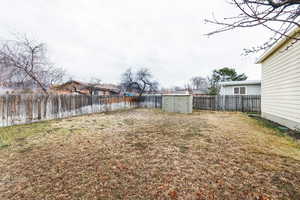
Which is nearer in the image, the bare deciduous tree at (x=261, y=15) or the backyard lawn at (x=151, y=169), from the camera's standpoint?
the bare deciduous tree at (x=261, y=15)

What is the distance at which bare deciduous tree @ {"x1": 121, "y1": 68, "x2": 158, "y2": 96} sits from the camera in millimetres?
16297

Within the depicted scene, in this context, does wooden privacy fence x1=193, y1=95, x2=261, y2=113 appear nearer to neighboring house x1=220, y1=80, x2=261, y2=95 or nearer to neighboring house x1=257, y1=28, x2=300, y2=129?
neighboring house x1=220, y1=80, x2=261, y2=95

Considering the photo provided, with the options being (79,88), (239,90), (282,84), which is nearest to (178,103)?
(282,84)

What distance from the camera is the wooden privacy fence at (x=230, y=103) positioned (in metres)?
9.20

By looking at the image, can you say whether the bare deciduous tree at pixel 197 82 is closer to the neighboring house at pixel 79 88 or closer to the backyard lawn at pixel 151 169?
the neighboring house at pixel 79 88

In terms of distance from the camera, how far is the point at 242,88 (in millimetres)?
11617

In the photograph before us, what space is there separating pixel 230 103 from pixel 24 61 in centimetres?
1443

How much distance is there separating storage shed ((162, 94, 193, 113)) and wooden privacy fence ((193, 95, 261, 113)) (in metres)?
2.40

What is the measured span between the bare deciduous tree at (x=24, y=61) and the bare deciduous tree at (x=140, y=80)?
9.28 m

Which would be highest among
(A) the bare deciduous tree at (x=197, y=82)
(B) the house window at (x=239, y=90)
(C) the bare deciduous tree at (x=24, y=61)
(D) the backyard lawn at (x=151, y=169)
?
(A) the bare deciduous tree at (x=197, y=82)

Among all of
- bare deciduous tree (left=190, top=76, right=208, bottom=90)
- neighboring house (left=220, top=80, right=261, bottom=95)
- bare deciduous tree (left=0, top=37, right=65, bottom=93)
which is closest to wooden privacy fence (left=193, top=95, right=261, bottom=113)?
neighboring house (left=220, top=80, right=261, bottom=95)

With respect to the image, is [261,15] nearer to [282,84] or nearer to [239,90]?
[282,84]

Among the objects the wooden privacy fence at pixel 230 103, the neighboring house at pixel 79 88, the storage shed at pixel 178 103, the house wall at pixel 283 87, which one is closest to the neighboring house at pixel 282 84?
the house wall at pixel 283 87

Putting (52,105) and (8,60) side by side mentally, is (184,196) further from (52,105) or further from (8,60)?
(8,60)
